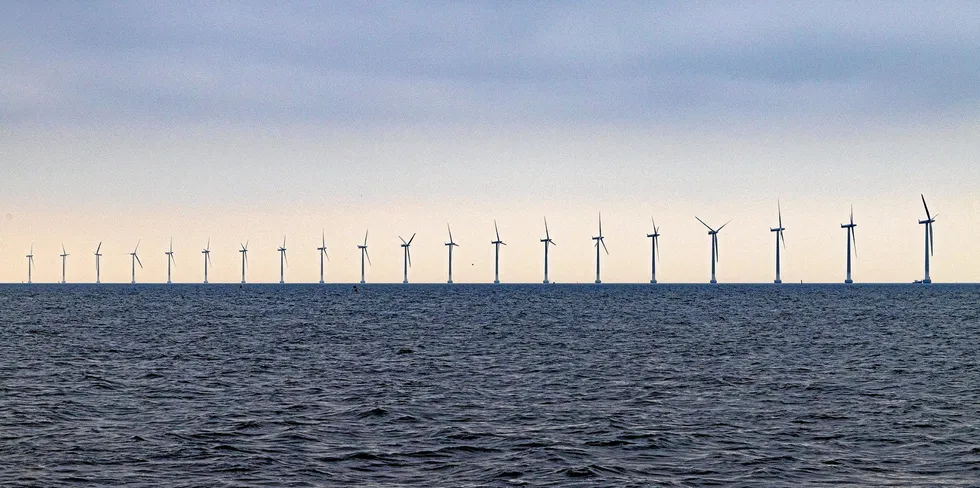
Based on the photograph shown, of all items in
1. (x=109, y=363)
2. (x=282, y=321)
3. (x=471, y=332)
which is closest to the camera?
(x=109, y=363)

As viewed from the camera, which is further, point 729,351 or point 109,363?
point 729,351

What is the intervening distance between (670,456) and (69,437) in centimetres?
1934

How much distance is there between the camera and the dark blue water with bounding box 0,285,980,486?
29094mm

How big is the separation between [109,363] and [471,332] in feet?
129

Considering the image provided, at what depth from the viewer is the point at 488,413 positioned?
39750mm

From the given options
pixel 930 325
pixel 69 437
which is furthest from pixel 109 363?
pixel 930 325

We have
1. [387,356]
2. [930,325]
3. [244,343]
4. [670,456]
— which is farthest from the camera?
[930,325]

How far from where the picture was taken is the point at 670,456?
31.2 m

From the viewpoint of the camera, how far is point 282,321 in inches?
4648

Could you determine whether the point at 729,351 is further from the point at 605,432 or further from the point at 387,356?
the point at 605,432

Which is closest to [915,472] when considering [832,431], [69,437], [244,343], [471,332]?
[832,431]

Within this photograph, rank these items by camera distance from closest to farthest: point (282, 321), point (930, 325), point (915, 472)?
point (915, 472), point (930, 325), point (282, 321)

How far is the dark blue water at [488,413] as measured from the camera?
1145 inches

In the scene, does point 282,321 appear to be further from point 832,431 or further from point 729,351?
point 832,431
